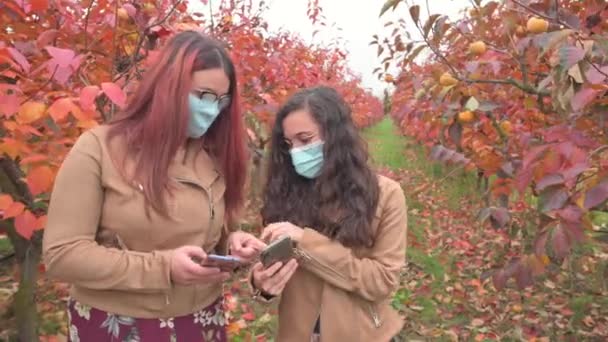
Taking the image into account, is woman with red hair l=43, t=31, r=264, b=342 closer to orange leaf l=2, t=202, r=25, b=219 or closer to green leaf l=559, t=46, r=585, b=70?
orange leaf l=2, t=202, r=25, b=219

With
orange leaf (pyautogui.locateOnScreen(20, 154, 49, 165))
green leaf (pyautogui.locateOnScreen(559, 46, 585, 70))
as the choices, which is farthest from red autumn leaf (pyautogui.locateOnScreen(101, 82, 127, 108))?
green leaf (pyautogui.locateOnScreen(559, 46, 585, 70))

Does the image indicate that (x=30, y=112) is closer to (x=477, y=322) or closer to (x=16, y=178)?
(x=16, y=178)

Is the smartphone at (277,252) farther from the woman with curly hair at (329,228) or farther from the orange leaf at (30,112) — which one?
the orange leaf at (30,112)

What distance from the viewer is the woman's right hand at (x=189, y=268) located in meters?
1.31

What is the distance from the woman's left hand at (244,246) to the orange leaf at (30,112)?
644 millimetres

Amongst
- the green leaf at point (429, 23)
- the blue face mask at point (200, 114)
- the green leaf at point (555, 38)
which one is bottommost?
the blue face mask at point (200, 114)

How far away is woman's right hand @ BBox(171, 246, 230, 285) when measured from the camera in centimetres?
131

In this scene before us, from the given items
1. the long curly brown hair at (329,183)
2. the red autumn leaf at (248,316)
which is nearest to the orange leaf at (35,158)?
the long curly brown hair at (329,183)

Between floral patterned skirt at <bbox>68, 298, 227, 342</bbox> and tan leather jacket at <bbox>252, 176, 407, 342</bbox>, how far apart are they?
308 mm

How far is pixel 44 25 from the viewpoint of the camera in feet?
7.39

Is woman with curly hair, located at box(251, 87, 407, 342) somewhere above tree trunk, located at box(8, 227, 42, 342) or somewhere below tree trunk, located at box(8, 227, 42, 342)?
above

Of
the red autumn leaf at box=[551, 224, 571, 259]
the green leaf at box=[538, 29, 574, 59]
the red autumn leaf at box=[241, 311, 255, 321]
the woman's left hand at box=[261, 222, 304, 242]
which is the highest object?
the green leaf at box=[538, 29, 574, 59]

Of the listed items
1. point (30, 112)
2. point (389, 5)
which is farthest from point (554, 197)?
point (30, 112)

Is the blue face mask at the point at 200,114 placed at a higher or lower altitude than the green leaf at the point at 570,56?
lower
